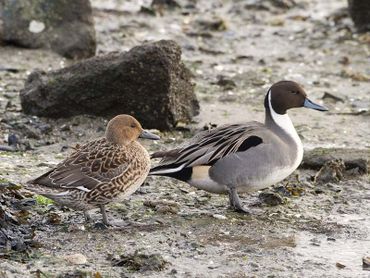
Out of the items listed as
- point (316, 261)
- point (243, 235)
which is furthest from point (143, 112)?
point (316, 261)

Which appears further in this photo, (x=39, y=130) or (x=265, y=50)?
(x=265, y=50)

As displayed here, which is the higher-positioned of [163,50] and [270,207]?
[163,50]

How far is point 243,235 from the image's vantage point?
705cm

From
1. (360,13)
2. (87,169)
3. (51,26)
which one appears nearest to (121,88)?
(87,169)

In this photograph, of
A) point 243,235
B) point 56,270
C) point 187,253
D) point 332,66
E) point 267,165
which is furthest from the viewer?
point 332,66

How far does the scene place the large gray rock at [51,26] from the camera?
12203mm

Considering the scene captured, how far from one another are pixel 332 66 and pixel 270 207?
5892 millimetres

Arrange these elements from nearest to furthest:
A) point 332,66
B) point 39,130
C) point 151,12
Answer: point 39,130
point 332,66
point 151,12

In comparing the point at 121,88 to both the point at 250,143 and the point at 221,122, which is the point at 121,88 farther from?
the point at 250,143

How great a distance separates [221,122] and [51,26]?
315 cm

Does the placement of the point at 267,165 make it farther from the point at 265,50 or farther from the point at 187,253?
the point at 265,50

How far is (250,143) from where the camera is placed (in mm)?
7648

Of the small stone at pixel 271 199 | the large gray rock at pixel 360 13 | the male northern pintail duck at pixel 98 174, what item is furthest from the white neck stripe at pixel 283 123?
the large gray rock at pixel 360 13

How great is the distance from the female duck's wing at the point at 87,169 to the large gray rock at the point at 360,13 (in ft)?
27.2
